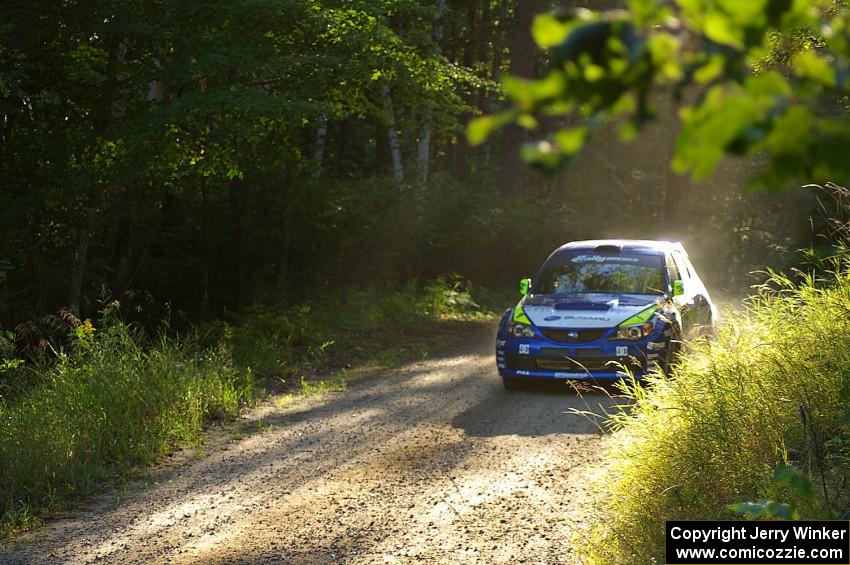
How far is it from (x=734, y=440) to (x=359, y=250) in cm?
1660

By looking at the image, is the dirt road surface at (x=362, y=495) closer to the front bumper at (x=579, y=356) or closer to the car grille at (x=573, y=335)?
the front bumper at (x=579, y=356)

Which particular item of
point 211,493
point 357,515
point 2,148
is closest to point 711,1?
point 357,515

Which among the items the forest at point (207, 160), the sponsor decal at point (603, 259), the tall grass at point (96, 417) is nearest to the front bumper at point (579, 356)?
the sponsor decal at point (603, 259)

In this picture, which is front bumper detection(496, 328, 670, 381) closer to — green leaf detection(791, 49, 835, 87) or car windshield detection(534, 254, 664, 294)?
car windshield detection(534, 254, 664, 294)

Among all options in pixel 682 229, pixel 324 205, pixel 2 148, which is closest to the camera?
pixel 2 148

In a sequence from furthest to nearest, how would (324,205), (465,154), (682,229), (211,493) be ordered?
(465,154), (682,229), (324,205), (211,493)

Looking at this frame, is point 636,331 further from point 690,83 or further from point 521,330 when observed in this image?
point 690,83

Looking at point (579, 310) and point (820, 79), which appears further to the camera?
point (579, 310)

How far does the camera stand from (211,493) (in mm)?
7895

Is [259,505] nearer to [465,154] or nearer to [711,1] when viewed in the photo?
[711,1]

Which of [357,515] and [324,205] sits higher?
[324,205]

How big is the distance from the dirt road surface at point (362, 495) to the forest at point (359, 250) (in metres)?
0.11

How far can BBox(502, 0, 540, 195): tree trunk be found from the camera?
30172 mm

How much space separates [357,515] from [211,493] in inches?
56.4
